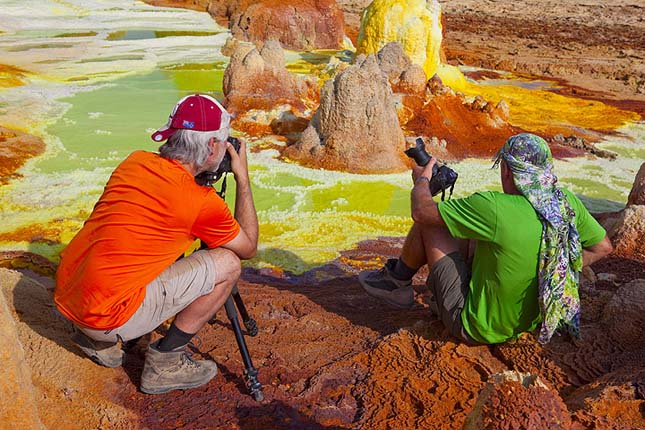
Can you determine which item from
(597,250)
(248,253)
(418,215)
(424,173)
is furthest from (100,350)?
(597,250)

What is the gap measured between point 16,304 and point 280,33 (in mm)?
12485

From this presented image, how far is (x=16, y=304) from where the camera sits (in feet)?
8.28

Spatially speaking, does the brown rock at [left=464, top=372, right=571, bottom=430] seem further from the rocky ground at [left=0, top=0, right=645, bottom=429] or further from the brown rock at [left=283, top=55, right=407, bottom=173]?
the brown rock at [left=283, top=55, right=407, bottom=173]

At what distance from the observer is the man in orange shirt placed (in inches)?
82.0

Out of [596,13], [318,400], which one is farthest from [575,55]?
[318,400]

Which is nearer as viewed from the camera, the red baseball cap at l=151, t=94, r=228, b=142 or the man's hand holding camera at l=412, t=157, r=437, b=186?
the red baseball cap at l=151, t=94, r=228, b=142

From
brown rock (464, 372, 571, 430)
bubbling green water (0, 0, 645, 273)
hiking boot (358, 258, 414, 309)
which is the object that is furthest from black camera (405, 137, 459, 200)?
bubbling green water (0, 0, 645, 273)

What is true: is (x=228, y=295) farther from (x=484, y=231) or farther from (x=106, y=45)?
(x=106, y=45)

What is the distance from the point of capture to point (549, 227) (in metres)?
2.25

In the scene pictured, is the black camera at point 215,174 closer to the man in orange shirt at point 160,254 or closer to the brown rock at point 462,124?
the man in orange shirt at point 160,254

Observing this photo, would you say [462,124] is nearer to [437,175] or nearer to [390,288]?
[390,288]

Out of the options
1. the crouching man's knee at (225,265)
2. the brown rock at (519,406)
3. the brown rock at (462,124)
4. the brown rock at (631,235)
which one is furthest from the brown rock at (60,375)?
the brown rock at (462,124)

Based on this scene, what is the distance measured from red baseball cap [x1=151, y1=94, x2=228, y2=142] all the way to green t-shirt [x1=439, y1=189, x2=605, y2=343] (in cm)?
91

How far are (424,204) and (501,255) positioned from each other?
1.26 feet
